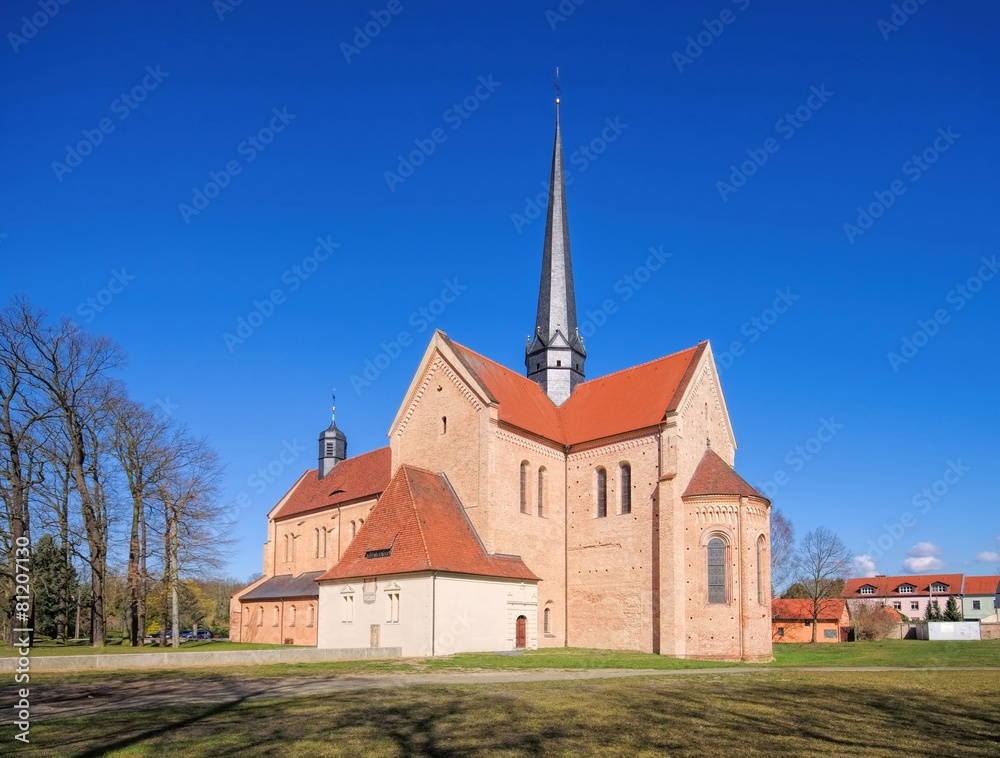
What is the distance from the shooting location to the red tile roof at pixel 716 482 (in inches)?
1371

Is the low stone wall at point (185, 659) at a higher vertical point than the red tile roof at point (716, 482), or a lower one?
lower

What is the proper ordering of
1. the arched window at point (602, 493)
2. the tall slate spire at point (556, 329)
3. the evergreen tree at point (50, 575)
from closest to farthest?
1. the evergreen tree at point (50, 575)
2. the arched window at point (602, 493)
3. the tall slate spire at point (556, 329)

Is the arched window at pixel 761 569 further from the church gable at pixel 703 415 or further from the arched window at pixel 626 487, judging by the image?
the arched window at pixel 626 487

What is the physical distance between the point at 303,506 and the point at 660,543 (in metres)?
27.7

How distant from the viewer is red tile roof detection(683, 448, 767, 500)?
34812 mm

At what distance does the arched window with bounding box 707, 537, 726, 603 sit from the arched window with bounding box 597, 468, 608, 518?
5604 millimetres

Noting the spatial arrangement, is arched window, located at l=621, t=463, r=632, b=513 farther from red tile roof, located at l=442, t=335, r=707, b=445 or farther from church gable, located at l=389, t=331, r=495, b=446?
church gable, located at l=389, t=331, r=495, b=446

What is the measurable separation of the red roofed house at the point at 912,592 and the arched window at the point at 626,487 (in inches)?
3106

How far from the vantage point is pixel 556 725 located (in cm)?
1291

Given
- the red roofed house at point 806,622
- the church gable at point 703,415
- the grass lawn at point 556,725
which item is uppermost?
the church gable at point 703,415

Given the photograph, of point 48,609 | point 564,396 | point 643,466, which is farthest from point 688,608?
point 48,609

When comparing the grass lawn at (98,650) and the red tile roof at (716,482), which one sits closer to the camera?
the grass lawn at (98,650)

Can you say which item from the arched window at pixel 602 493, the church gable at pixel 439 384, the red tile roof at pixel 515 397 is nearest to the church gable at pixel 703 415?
the arched window at pixel 602 493

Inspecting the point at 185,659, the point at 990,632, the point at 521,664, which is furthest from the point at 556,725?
the point at 990,632
